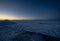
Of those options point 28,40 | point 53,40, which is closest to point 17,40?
point 28,40

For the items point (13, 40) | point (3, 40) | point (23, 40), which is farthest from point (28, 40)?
point (3, 40)

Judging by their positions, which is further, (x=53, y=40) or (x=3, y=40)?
(x=53, y=40)

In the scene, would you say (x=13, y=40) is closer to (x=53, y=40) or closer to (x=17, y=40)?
(x=17, y=40)

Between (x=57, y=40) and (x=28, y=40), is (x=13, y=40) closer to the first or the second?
(x=28, y=40)

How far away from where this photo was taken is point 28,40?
795 cm

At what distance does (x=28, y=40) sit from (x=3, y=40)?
179 cm

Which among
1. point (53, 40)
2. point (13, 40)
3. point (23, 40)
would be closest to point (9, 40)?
point (13, 40)

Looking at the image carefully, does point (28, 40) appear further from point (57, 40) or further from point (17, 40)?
point (57, 40)

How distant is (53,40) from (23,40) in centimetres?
230

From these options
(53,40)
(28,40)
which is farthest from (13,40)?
(53,40)

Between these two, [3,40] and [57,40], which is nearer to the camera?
[3,40]

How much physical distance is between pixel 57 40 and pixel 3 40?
4.01 metres

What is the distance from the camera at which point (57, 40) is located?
8.20 metres

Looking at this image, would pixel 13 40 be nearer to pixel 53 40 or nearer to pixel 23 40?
pixel 23 40
